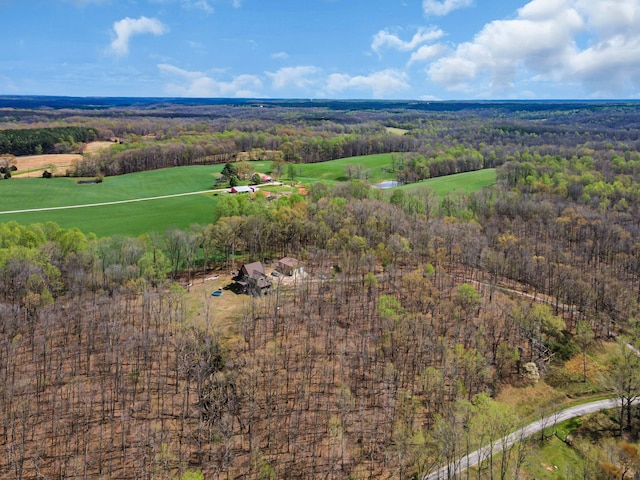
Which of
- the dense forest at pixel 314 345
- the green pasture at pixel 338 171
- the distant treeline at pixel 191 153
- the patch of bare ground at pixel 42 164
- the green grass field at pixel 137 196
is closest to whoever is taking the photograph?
the dense forest at pixel 314 345

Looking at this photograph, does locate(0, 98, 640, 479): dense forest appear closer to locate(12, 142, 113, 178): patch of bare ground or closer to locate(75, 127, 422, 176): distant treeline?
locate(75, 127, 422, 176): distant treeline

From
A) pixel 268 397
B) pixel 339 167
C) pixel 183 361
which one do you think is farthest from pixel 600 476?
pixel 339 167

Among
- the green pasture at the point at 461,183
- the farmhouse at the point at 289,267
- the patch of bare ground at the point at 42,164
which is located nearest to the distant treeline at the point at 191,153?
the patch of bare ground at the point at 42,164

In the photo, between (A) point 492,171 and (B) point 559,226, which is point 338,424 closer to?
(B) point 559,226

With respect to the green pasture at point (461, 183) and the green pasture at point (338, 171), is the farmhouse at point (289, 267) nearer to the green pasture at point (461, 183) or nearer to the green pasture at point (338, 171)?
the green pasture at point (461, 183)

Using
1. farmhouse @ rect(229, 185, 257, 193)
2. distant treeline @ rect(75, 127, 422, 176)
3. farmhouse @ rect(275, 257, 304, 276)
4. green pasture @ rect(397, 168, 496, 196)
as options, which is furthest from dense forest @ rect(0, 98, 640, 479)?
distant treeline @ rect(75, 127, 422, 176)
